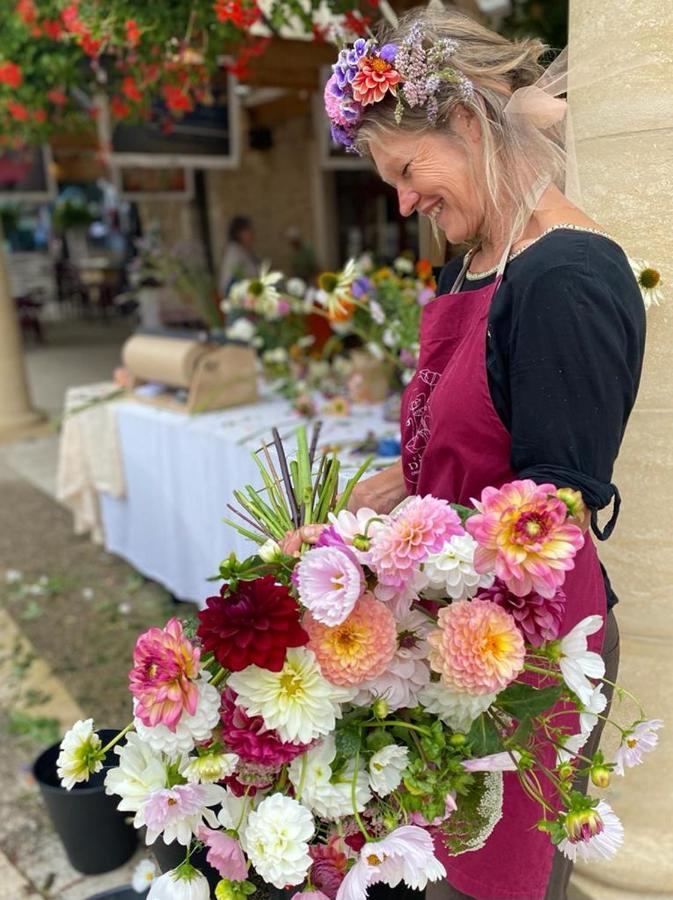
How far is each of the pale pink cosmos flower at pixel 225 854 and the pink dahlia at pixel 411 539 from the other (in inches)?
14.7

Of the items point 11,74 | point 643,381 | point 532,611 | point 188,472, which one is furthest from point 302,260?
point 532,611

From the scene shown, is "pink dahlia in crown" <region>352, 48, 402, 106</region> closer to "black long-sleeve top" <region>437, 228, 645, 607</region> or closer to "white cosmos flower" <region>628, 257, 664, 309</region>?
"black long-sleeve top" <region>437, 228, 645, 607</region>

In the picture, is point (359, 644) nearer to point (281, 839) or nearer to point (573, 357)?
point (281, 839)

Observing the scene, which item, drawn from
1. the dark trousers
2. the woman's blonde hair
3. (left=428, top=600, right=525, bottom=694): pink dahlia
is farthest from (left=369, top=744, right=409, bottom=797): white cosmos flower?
the woman's blonde hair

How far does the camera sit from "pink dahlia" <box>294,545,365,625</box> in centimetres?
80

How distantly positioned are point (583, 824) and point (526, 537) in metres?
0.35

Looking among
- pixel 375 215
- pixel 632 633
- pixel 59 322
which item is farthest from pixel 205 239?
pixel 632 633

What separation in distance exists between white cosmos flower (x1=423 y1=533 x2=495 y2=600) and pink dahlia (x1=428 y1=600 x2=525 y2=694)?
0.07 ft

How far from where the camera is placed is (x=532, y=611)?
0.83m

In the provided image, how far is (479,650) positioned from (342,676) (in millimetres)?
151

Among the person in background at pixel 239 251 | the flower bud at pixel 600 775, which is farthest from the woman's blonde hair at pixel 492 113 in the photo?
the person in background at pixel 239 251

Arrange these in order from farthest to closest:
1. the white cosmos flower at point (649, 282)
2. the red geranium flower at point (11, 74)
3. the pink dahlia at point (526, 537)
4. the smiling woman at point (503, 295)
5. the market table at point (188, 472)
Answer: the red geranium flower at point (11, 74) → the market table at point (188, 472) → the white cosmos flower at point (649, 282) → the smiling woman at point (503, 295) → the pink dahlia at point (526, 537)

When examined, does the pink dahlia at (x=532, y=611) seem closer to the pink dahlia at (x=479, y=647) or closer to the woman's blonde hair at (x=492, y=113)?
the pink dahlia at (x=479, y=647)

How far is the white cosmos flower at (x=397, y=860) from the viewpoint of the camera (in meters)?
0.84
